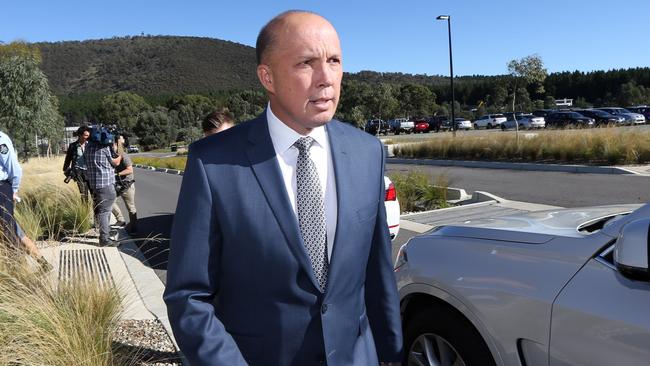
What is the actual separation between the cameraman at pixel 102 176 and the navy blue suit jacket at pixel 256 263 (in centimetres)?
645

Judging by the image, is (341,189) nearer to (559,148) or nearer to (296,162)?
(296,162)

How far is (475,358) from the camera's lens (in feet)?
8.36

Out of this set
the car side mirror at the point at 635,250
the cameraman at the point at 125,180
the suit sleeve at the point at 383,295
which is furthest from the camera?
the cameraman at the point at 125,180

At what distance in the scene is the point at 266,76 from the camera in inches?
66.0

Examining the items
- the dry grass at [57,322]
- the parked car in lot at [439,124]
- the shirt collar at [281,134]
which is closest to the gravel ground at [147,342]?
the dry grass at [57,322]

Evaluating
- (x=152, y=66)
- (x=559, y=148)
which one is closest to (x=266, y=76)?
(x=559, y=148)

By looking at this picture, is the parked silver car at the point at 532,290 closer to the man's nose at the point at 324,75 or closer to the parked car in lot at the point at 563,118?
the man's nose at the point at 324,75

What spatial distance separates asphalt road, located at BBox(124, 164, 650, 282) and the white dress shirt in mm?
5350

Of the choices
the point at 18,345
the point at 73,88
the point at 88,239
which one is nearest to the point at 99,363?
the point at 18,345

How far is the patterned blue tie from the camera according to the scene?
1.68m

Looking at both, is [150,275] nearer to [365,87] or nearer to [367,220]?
[367,220]

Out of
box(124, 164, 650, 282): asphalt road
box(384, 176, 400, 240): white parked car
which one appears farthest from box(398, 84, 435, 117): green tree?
box(384, 176, 400, 240): white parked car

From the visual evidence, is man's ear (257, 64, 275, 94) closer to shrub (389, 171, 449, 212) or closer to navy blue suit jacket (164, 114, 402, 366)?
navy blue suit jacket (164, 114, 402, 366)

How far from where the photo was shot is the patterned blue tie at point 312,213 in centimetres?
168
